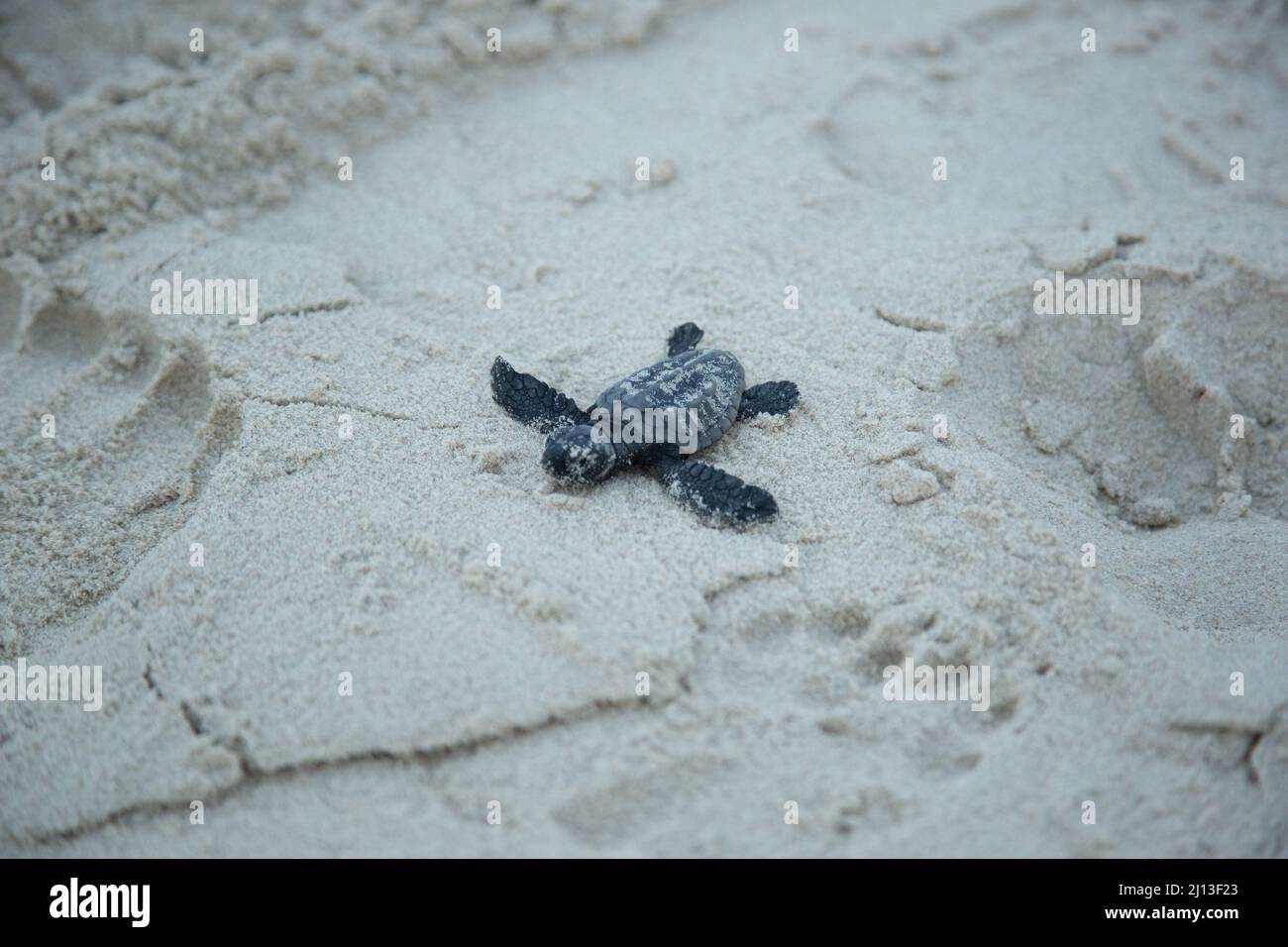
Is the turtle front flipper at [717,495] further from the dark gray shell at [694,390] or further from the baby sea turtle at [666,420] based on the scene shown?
the dark gray shell at [694,390]

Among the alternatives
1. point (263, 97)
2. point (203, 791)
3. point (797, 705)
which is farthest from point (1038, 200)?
point (203, 791)

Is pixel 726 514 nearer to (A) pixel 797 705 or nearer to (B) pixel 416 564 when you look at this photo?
(A) pixel 797 705

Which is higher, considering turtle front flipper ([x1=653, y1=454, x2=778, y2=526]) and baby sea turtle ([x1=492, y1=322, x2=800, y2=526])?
baby sea turtle ([x1=492, y1=322, x2=800, y2=526])

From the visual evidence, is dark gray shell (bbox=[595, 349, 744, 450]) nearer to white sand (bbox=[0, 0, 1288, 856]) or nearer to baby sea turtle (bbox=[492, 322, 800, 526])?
baby sea turtle (bbox=[492, 322, 800, 526])

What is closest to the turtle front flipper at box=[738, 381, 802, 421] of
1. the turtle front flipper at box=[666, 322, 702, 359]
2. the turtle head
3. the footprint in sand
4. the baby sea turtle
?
the baby sea turtle

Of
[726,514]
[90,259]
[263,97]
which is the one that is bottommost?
[726,514]

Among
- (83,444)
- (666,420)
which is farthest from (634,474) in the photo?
(83,444)
